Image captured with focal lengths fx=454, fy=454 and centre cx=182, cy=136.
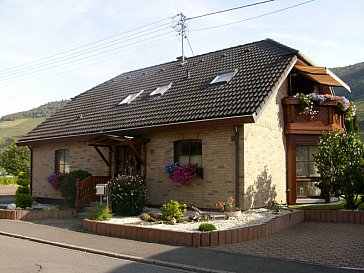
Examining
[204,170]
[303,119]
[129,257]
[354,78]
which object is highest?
[354,78]

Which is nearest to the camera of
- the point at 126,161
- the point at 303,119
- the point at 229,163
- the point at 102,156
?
the point at 229,163

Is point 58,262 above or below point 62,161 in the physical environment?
below

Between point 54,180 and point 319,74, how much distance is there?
12936 millimetres

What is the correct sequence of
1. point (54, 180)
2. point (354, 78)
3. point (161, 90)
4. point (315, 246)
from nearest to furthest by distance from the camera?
point (315, 246), point (161, 90), point (54, 180), point (354, 78)

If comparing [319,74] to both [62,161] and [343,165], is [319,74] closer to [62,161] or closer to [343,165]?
[343,165]

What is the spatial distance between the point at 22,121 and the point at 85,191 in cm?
11982

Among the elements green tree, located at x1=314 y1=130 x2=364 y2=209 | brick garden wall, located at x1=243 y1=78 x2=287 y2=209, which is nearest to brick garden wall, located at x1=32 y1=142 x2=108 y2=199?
brick garden wall, located at x1=243 y1=78 x2=287 y2=209

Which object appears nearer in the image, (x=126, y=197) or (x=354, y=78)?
(x=126, y=197)

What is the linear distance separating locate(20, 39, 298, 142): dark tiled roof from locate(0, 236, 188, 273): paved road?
6986 millimetres

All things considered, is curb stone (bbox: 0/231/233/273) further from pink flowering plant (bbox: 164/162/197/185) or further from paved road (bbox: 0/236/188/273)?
pink flowering plant (bbox: 164/162/197/185)

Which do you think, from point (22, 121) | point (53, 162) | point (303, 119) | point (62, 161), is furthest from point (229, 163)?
point (22, 121)

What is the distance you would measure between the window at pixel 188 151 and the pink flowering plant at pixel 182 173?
1.48 feet

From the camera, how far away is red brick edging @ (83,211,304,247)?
10891 millimetres

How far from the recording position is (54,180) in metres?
21.6
